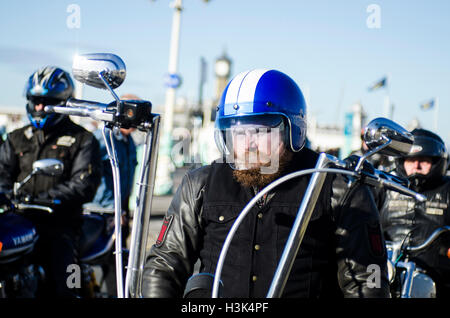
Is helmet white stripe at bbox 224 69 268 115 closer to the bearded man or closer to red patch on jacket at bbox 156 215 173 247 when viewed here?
the bearded man

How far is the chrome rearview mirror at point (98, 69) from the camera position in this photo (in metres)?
1.87

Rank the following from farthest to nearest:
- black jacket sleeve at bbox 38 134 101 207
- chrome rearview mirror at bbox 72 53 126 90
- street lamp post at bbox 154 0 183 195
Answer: street lamp post at bbox 154 0 183 195
black jacket sleeve at bbox 38 134 101 207
chrome rearview mirror at bbox 72 53 126 90

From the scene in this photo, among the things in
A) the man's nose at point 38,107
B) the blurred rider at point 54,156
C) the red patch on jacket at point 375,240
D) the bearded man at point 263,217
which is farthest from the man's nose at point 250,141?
the man's nose at point 38,107

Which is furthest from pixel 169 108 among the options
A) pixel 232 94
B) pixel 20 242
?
pixel 232 94

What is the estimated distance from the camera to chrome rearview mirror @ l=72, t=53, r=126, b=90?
73.5 inches

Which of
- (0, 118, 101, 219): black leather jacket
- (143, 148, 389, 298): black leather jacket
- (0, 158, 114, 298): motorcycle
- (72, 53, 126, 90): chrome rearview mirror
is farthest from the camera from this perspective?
(0, 118, 101, 219): black leather jacket

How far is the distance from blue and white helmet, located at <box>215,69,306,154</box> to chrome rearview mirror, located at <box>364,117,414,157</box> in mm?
663

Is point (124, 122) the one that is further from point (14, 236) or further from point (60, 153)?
point (60, 153)

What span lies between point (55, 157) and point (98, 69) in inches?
106

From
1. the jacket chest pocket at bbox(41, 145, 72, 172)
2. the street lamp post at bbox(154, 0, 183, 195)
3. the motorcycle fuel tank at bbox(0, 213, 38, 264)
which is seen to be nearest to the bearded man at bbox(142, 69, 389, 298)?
the motorcycle fuel tank at bbox(0, 213, 38, 264)

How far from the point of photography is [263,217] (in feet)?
7.36

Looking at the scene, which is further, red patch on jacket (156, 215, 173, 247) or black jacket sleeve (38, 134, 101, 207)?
black jacket sleeve (38, 134, 101, 207)

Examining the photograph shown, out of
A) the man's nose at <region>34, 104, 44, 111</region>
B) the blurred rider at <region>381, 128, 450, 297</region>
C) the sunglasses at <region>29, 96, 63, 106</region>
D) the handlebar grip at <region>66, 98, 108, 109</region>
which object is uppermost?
the sunglasses at <region>29, 96, 63, 106</region>
